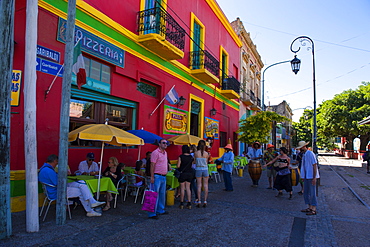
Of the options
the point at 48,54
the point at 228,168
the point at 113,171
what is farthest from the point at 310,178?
the point at 48,54

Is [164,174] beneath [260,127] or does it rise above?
beneath

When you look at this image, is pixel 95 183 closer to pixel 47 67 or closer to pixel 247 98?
pixel 47 67

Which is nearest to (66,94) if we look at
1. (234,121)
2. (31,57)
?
(31,57)

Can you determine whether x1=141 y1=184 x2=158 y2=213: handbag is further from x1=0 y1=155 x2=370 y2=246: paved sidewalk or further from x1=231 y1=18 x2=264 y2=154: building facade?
x1=231 y1=18 x2=264 y2=154: building facade

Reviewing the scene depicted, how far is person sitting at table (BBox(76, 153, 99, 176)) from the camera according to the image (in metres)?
6.89

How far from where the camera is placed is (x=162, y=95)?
10.9 metres

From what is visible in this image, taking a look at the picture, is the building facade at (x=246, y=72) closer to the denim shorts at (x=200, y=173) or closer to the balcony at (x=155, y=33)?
the balcony at (x=155, y=33)

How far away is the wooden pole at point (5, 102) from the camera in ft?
13.5

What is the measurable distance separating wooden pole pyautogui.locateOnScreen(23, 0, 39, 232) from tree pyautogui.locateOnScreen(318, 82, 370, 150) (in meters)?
33.4

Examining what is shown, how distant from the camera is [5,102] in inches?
164

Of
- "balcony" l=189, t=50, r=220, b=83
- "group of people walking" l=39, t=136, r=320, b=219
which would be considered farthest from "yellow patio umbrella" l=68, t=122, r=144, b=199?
"balcony" l=189, t=50, r=220, b=83

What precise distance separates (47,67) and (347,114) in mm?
33741

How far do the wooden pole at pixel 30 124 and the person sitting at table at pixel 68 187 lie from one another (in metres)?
0.56

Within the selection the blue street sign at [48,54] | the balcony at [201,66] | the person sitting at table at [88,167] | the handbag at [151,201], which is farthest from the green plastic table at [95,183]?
the balcony at [201,66]
